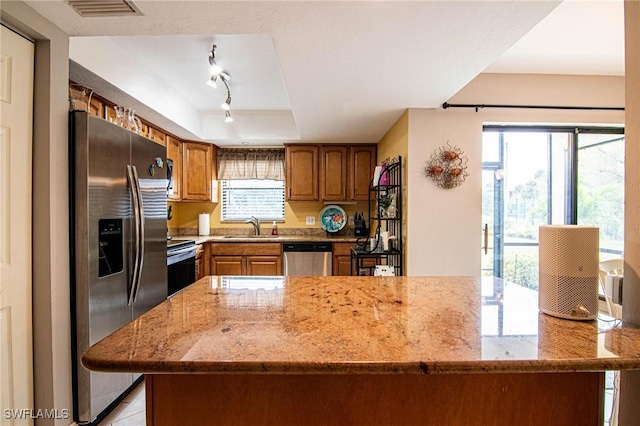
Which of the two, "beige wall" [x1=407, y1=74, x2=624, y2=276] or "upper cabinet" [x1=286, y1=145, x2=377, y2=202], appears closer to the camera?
"beige wall" [x1=407, y1=74, x2=624, y2=276]

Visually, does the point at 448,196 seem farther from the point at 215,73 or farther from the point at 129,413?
the point at 129,413

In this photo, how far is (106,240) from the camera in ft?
5.84

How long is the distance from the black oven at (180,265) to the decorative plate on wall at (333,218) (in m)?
1.86

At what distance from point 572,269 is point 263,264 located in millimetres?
3521

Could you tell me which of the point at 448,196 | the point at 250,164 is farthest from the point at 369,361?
the point at 250,164

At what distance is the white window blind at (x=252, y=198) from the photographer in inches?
182

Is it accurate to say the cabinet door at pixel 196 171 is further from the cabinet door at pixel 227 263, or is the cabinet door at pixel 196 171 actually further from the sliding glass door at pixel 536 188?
the sliding glass door at pixel 536 188

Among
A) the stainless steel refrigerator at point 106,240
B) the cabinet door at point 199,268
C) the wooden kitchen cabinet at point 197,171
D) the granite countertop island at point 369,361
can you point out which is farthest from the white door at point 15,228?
the wooden kitchen cabinet at point 197,171

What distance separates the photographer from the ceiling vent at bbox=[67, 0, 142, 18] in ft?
4.52

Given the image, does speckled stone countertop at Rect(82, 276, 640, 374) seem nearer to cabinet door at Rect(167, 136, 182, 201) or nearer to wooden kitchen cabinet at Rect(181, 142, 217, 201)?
cabinet door at Rect(167, 136, 182, 201)

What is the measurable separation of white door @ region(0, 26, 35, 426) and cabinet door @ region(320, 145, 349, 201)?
316 cm

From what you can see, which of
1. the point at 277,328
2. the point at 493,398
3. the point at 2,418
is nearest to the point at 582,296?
the point at 493,398

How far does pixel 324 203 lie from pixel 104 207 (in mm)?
3141

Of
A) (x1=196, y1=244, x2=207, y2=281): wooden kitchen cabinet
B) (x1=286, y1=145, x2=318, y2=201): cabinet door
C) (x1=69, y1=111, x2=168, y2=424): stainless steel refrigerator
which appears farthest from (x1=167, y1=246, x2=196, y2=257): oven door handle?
(x1=286, y1=145, x2=318, y2=201): cabinet door
